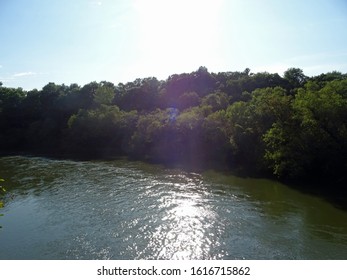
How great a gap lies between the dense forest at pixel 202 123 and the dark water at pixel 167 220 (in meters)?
4.70

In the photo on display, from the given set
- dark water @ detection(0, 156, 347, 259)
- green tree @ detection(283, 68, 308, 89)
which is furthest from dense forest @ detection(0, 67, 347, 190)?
dark water @ detection(0, 156, 347, 259)

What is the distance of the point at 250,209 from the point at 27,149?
52380mm

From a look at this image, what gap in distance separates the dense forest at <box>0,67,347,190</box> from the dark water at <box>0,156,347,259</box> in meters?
4.70

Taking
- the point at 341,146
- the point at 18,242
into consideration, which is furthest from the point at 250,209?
the point at 18,242

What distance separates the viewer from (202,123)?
A: 43375mm

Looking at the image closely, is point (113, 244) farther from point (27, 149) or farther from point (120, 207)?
point (27, 149)

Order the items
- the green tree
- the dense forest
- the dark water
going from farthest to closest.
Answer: the green tree, the dense forest, the dark water

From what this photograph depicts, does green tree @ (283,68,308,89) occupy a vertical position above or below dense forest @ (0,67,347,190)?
above

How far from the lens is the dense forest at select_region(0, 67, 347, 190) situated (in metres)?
28.7

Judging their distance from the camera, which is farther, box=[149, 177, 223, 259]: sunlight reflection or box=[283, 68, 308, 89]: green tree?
box=[283, 68, 308, 89]: green tree

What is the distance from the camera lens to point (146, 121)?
5034cm

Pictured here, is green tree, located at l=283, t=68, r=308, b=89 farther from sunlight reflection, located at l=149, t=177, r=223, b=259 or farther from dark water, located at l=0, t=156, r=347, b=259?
sunlight reflection, located at l=149, t=177, r=223, b=259

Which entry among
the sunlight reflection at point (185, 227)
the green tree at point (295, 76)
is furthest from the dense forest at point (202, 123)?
the sunlight reflection at point (185, 227)

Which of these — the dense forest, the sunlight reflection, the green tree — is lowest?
the sunlight reflection
